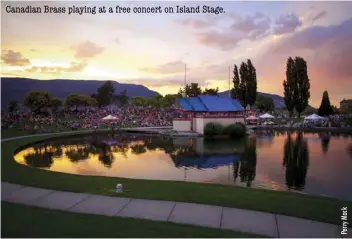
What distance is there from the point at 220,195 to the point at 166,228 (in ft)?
13.3

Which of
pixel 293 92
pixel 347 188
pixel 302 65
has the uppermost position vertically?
pixel 302 65

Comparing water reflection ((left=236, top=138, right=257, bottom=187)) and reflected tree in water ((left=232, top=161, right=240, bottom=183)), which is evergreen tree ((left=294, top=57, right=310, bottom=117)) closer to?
water reflection ((left=236, top=138, right=257, bottom=187))

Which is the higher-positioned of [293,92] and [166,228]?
[293,92]

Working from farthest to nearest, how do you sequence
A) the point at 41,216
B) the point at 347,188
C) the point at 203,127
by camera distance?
the point at 203,127
the point at 347,188
the point at 41,216


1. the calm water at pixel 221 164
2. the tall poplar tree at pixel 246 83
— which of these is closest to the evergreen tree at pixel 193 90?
the tall poplar tree at pixel 246 83

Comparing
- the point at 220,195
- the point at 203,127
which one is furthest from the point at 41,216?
the point at 203,127

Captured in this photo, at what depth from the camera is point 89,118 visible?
57750 mm

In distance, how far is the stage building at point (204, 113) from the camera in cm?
4638

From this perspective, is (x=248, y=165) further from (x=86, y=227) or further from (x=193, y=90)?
(x=193, y=90)

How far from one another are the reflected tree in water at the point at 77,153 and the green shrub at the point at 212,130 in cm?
1764

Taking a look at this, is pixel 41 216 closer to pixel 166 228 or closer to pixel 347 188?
pixel 166 228

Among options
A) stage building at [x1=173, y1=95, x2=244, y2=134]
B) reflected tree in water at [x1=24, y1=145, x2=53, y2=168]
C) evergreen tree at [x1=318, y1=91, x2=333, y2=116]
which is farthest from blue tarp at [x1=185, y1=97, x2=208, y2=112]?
evergreen tree at [x1=318, y1=91, x2=333, y2=116]

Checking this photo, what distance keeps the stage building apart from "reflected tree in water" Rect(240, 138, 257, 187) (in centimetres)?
1741

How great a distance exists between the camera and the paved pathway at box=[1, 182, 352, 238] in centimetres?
802
